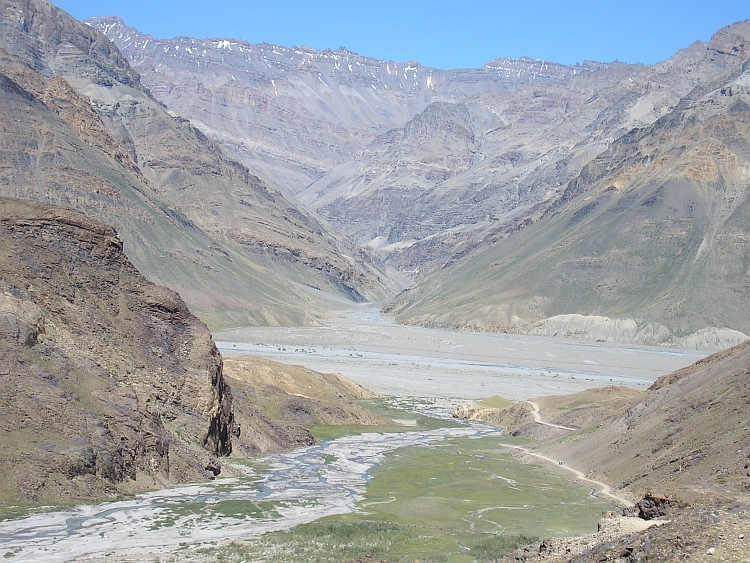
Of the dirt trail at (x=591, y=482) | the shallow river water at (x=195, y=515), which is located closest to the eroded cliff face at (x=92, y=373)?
the shallow river water at (x=195, y=515)

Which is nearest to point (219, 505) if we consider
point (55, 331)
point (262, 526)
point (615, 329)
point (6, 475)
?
point (262, 526)

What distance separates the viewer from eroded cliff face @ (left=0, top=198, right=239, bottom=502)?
3300cm

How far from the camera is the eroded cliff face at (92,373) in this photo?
33000 mm

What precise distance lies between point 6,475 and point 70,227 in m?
16.5

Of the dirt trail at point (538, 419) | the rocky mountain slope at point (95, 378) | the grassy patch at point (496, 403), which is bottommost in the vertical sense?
the grassy patch at point (496, 403)

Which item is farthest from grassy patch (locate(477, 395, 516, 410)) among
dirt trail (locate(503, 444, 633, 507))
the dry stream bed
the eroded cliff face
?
the eroded cliff face

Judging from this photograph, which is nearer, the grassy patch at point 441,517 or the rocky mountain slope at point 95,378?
the grassy patch at point 441,517

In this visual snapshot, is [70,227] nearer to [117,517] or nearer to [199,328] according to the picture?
[199,328]

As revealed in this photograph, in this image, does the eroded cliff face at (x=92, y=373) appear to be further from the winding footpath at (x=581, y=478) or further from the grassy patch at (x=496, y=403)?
the grassy patch at (x=496, y=403)

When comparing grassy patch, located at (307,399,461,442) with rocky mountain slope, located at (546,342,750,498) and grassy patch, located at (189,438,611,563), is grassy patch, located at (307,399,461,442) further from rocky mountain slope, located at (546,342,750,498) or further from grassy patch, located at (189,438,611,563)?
rocky mountain slope, located at (546,342,750,498)

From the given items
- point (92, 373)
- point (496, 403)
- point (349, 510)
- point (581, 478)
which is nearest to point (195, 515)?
point (349, 510)

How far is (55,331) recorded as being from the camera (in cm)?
3938

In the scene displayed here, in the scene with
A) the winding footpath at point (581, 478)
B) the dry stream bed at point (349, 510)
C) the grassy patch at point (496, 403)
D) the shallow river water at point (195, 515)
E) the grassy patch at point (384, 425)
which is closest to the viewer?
the shallow river water at point (195, 515)

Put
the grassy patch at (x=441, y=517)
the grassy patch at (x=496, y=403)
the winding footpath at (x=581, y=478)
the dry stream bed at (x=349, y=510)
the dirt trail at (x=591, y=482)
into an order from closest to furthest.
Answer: the dry stream bed at (x=349, y=510) → the grassy patch at (x=441, y=517) → the dirt trail at (x=591, y=482) → the winding footpath at (x=581, y=478) → the grassy patch at (x=496, y=403)
